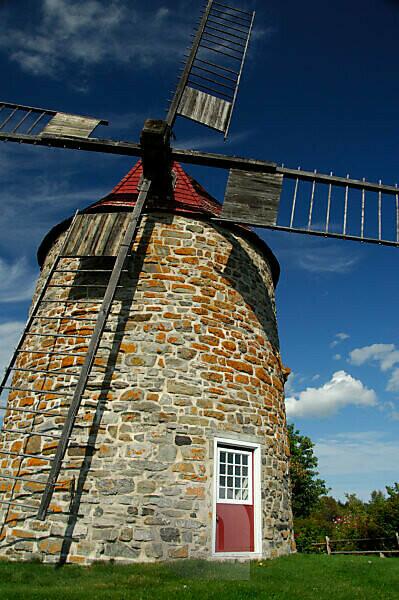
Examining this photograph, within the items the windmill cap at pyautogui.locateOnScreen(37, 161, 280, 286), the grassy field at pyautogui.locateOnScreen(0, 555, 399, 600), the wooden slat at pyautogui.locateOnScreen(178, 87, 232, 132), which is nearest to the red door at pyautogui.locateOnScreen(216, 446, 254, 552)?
the grassy field at pyautogui.locateOnScreen(0, 555, 399, 600)

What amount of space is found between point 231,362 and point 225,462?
69.5 inches

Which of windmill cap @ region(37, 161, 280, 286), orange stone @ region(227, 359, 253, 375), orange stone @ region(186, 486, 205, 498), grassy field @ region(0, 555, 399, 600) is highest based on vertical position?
windmill cap @ region(37, 161, 280, 286)

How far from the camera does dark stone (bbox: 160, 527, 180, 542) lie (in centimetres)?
671

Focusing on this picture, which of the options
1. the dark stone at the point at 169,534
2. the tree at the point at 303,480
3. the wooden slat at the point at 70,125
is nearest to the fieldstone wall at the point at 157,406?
the dark stone at the point at 169,534

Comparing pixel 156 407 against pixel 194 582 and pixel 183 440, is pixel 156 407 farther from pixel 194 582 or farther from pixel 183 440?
pixel 194 582

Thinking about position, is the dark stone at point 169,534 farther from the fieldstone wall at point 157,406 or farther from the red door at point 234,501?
the red door at point 234,501

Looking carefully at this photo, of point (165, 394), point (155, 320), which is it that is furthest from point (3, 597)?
point (155, 320)

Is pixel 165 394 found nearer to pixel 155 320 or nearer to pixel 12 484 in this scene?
pixel 155 320

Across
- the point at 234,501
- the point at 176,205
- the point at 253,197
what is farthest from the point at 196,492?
the point at 253,197

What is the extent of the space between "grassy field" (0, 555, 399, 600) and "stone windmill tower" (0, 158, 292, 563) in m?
0.42

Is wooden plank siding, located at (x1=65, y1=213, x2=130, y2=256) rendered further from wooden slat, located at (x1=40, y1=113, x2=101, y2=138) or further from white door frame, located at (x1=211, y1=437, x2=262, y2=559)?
white door frame, located at (x1=211, y1=437, x2=262, y2=559)

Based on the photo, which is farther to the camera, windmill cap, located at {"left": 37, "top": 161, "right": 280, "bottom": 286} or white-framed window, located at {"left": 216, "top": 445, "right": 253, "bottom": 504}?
windmill cap, located at {"left": 37, "top": 161, "right": 280, "bottom": 286}

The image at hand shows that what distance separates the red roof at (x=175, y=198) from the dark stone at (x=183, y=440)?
14.4 feet

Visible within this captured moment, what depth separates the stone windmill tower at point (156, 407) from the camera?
267 inches
